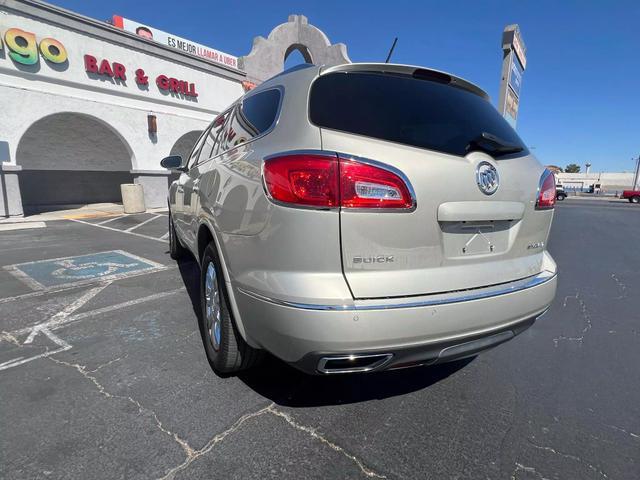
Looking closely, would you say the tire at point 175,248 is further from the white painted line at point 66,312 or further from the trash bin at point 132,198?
the trash bin at point 132,198

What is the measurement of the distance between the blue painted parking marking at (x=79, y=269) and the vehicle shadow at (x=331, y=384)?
314 centimetres

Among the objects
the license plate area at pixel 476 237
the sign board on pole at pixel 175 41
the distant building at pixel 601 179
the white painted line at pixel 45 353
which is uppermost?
the sign board on pole at pixel 175 41

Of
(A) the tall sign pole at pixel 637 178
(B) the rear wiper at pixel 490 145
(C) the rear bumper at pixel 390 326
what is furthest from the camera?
(A) the tall sign pole at pixel 637 178

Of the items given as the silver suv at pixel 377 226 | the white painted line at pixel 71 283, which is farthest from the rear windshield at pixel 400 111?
the white painted line at pixel 71 283

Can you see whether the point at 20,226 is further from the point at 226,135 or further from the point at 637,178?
the point at 637,178

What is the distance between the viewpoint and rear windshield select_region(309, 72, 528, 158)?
1.65m

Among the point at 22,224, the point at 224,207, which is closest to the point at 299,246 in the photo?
the point at 224,207

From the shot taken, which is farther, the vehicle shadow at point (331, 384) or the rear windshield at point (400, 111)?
the vehicle shadow at point (331, 384)

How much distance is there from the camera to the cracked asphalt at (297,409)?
1.66 metres

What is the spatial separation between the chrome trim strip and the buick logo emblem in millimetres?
483

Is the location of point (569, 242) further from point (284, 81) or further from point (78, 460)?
point (78, 460)

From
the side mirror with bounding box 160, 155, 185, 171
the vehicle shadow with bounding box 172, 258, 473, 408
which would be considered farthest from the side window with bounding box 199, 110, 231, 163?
the vehicle shadow with bounding box 172, 258, 473, 408

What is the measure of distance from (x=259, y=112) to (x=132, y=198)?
11.7 metres

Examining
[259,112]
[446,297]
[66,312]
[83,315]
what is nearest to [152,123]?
[66,312]
